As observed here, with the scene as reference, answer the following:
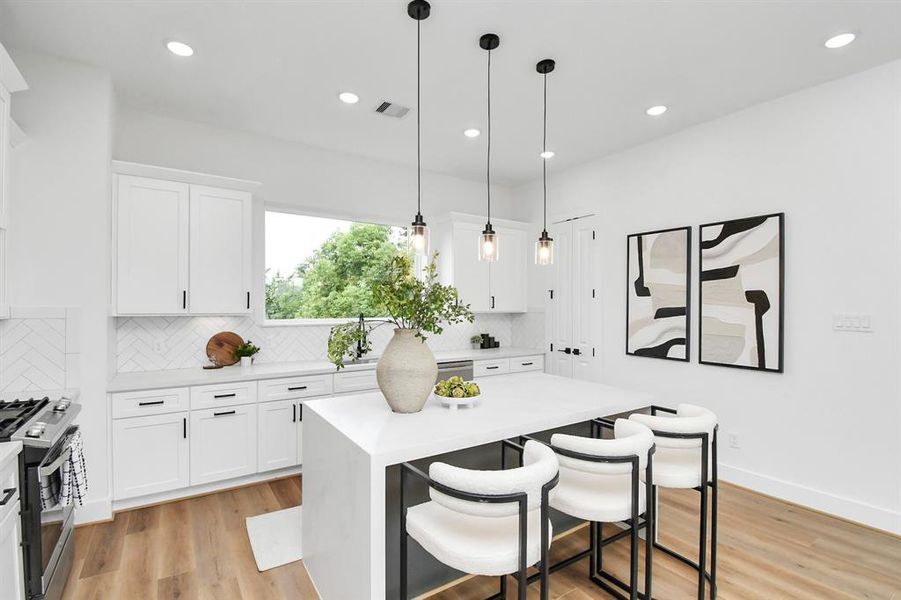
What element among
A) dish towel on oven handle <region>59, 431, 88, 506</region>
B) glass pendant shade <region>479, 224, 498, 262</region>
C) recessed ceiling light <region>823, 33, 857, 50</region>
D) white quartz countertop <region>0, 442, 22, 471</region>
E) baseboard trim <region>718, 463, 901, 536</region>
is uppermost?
recessed ceiling light <region>823, 33, 857, 50</region>

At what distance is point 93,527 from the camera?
2881mm

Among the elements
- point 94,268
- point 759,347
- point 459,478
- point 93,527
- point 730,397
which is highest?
point 94,268

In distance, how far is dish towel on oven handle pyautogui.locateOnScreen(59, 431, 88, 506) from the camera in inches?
82.0

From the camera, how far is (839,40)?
2613 mm

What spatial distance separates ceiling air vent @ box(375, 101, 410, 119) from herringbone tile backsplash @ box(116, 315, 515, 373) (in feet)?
7.03

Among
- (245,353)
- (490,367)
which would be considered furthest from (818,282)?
(245,353)

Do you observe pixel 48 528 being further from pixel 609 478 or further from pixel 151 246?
pixel 609 478

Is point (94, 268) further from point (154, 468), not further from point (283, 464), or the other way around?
point (283, 464)

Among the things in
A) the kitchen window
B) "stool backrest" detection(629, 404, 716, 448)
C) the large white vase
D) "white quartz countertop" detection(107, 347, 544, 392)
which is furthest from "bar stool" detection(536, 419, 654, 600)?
the kitchen window

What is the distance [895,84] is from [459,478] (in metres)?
3.71

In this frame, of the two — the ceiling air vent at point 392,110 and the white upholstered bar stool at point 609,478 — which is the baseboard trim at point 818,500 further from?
the ceiling air vent at point 392,110

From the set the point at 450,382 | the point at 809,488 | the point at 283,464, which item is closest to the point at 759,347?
the point at 809,488

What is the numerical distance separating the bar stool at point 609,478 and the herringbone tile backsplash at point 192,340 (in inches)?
122

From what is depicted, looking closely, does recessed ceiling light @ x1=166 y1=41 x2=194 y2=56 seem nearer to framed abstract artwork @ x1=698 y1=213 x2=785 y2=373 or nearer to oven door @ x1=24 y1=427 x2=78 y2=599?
oven door @ x1=24 y1=427 x2=78 y2=599
